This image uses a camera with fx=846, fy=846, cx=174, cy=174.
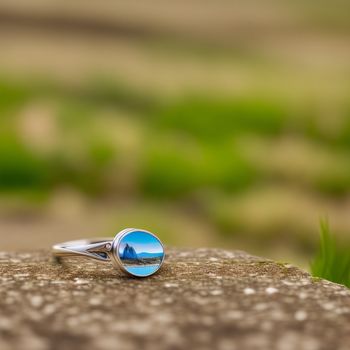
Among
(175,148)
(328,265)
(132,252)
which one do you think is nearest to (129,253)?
(132,252)

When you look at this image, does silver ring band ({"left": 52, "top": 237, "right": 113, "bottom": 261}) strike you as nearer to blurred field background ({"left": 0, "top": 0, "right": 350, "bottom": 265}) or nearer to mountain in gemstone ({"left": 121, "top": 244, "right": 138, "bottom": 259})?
mountain in gemstone ({"left": 121, "top": 244, "right": 138, "bottom": 259})

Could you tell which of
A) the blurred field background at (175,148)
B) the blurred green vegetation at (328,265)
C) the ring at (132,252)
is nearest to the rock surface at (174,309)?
the ring at (132,252)

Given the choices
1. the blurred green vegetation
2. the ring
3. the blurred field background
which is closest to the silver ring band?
the ring

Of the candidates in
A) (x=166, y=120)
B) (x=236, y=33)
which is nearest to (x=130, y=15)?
(x=236, y=33)

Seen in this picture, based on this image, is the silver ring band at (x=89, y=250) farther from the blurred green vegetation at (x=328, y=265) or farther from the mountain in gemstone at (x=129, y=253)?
the blurred green vegetation at (x=328, y=265)

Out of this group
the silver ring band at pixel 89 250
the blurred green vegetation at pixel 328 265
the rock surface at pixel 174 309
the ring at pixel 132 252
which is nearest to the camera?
the rock surface at pixel 174 309

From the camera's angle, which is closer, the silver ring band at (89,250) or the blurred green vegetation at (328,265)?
the silver ring band at (89,250)

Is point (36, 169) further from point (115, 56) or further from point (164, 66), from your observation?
point (115, 56)
